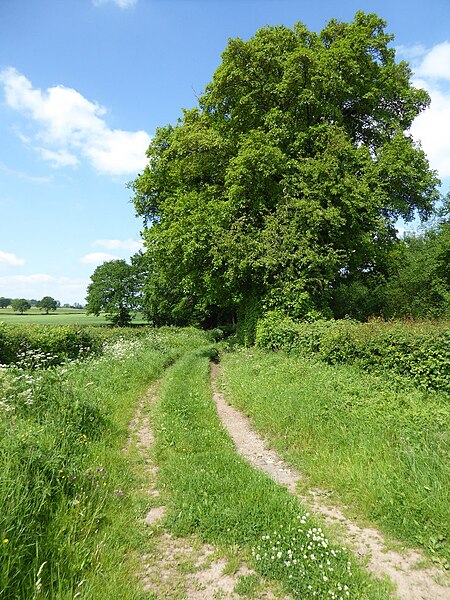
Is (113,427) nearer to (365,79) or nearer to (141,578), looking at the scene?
(141,578)

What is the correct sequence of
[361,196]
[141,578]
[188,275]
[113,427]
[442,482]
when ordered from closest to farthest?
[141,578] < [442,482] < [113,427] < [361,196] < [188,275]

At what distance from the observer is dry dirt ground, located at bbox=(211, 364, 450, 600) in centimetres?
361

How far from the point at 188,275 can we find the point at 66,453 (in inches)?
595

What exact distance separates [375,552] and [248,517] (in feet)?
5.20

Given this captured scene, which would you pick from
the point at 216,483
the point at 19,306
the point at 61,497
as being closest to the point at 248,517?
the point at 216,483

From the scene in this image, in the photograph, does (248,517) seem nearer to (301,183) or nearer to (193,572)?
(193,572)

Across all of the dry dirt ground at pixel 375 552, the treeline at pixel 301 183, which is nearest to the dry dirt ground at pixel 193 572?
the dry dirt ground at pixel 375 552

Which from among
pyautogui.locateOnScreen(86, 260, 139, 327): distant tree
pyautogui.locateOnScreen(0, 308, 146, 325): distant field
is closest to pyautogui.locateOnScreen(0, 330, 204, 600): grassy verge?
pyautogui.locateOnScreen(0, 308, 146, 325): distant field

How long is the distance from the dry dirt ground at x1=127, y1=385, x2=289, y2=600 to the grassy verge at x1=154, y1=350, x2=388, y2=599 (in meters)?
0.13

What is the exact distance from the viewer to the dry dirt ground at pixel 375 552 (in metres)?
3.61

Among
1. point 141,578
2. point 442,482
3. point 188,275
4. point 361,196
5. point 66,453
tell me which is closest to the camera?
point 141,578

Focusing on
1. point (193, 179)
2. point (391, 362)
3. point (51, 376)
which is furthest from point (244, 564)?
point (193, 179)

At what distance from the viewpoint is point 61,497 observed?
14.8 ft

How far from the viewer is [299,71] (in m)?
17.6
